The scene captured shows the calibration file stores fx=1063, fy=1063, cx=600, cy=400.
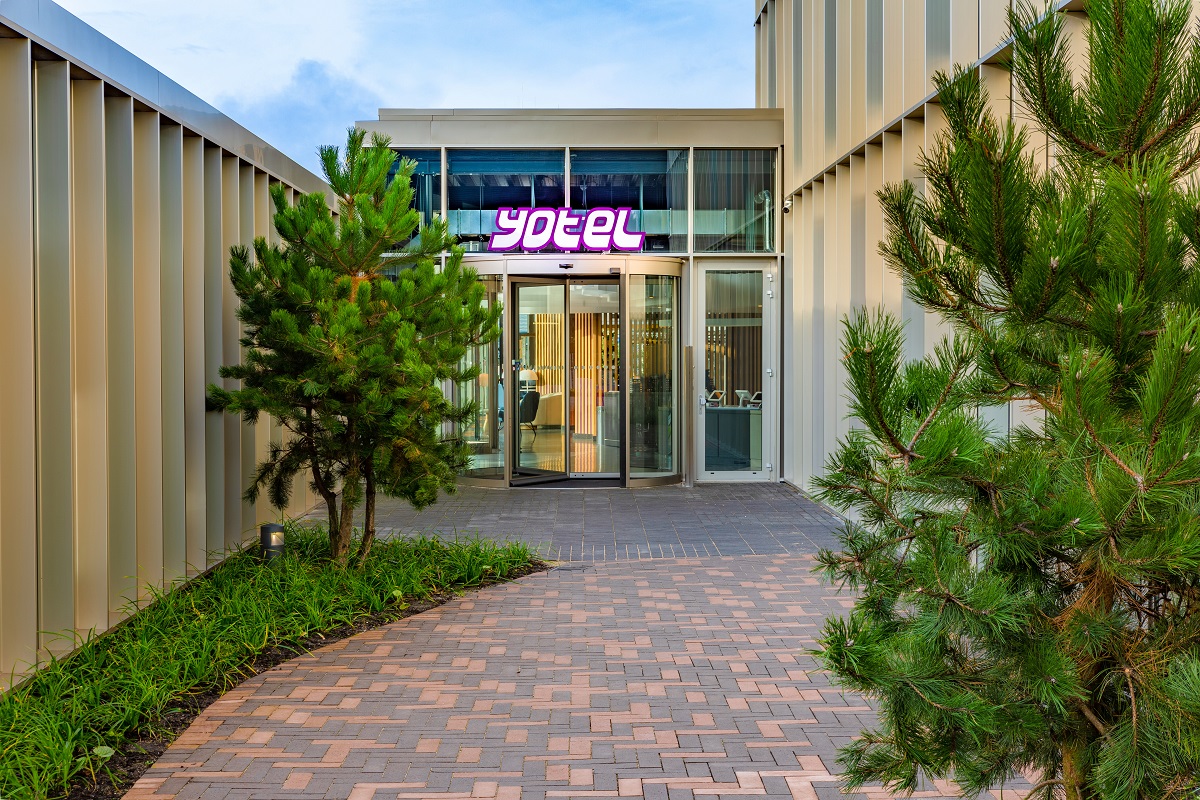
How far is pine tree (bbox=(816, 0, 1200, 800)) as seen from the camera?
1914mm

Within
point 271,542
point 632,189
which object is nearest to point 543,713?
point 271,542

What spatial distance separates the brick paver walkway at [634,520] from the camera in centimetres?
895

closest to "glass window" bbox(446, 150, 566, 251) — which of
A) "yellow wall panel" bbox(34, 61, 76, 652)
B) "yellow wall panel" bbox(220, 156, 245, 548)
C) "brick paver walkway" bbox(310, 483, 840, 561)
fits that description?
"brick paver walkway" bbox(310, 483, 840, 561)

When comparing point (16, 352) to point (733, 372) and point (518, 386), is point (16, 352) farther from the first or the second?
Result: point (733, 372)

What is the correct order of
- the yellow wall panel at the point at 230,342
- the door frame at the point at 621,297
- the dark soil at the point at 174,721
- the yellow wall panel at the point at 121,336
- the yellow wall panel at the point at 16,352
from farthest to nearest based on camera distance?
the door frame at the point at 621,297
the yellow wall panel at the point at 230,342
the yellow wall panel at the point at 121,336
the yellow wall panel at the point at 16,352
the dark soil at the point at 174,721

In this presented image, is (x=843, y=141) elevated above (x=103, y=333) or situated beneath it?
elevated above

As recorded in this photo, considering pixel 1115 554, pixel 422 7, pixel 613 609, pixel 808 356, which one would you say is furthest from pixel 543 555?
pixel 422 7

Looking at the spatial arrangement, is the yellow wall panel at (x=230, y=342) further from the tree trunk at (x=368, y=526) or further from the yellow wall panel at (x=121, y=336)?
the yellow wall panel at (x=121, y=336)

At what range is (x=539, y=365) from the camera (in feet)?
43.5

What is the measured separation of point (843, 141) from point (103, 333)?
23.6 feet

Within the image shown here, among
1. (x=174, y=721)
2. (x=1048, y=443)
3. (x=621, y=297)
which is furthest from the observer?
(x=621, y=297)

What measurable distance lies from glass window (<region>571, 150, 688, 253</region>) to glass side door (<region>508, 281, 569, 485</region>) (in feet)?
4.06

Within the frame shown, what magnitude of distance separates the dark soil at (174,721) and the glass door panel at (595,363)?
6.48 m

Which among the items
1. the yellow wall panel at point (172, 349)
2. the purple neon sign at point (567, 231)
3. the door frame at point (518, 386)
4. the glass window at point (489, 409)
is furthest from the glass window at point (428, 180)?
the yellow wall panel at point (172, 349)
